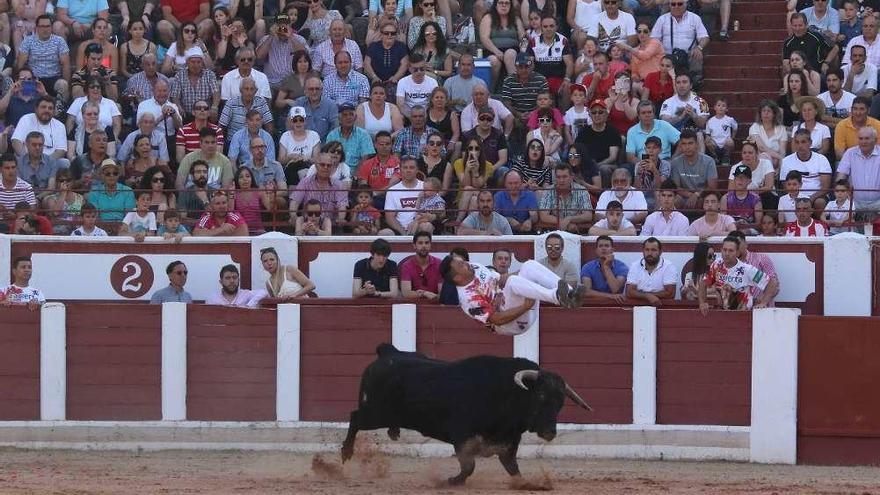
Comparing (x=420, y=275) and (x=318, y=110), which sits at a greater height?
(x=318, y=110)

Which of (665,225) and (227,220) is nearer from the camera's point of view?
(665,225)

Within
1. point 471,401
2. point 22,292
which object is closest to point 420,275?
point 22,292

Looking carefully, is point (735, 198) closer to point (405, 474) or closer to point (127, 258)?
point (405, 474)

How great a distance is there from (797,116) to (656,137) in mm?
1516

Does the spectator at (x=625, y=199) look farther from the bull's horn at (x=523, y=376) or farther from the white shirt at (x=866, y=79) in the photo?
the bull's horn at (x=523, y=376)

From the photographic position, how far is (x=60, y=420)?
1396 centimetres

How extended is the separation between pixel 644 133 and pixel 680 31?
1.72m

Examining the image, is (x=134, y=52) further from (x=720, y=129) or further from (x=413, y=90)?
(x=720, y=129)

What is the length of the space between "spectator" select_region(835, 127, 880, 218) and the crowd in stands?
0.02 meters

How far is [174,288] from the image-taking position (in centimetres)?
1476

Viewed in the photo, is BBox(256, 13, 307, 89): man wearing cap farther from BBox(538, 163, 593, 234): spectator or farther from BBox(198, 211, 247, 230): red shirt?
BBox(538, 163, 593, 234): spectator

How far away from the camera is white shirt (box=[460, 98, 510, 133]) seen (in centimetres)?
1598

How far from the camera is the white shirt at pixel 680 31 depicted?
16703 mm

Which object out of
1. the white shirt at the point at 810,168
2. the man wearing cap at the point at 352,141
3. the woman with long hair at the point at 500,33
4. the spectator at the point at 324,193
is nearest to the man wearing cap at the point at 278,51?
the man wearing cap at the point at 352,141
